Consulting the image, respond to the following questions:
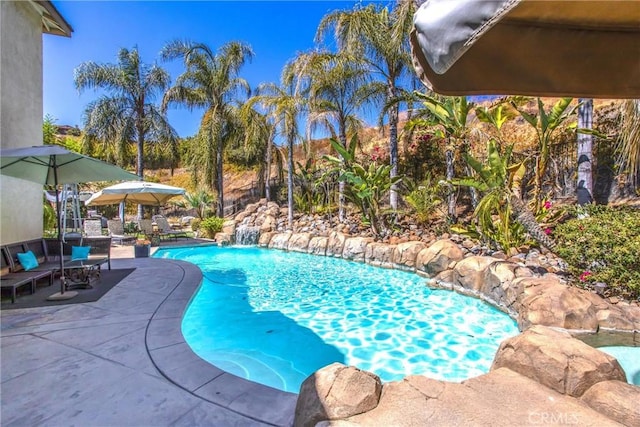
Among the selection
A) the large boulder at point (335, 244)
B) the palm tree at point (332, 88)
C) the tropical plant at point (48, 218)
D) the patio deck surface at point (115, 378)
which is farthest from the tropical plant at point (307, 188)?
the patio deck surface at point (115, 378)

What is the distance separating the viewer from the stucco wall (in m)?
6.41

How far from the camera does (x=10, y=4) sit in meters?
6.63

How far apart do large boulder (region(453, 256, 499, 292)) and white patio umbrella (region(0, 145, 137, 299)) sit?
24.5 feet

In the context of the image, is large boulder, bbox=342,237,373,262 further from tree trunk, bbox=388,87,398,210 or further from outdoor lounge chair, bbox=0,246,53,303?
outdoor lounge chair, bbox=0,246,53,303

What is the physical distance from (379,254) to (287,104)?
332 inches

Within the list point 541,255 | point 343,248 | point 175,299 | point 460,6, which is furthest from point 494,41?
point 343,248

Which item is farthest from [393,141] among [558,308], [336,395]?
[336,395]

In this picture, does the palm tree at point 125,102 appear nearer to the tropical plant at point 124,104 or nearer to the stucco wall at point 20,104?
the tropical plant at point 124,104

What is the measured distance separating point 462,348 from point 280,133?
13.0m

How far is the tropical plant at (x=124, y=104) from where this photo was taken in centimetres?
1628

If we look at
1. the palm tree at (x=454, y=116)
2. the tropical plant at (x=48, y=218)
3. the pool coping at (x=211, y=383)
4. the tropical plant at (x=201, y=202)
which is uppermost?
the palm tree at (x=454, y=116)

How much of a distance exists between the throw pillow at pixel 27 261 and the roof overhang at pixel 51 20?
19.6ft

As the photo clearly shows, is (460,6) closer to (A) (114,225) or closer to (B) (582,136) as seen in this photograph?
(B) (582,136)

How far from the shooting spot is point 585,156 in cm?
827
